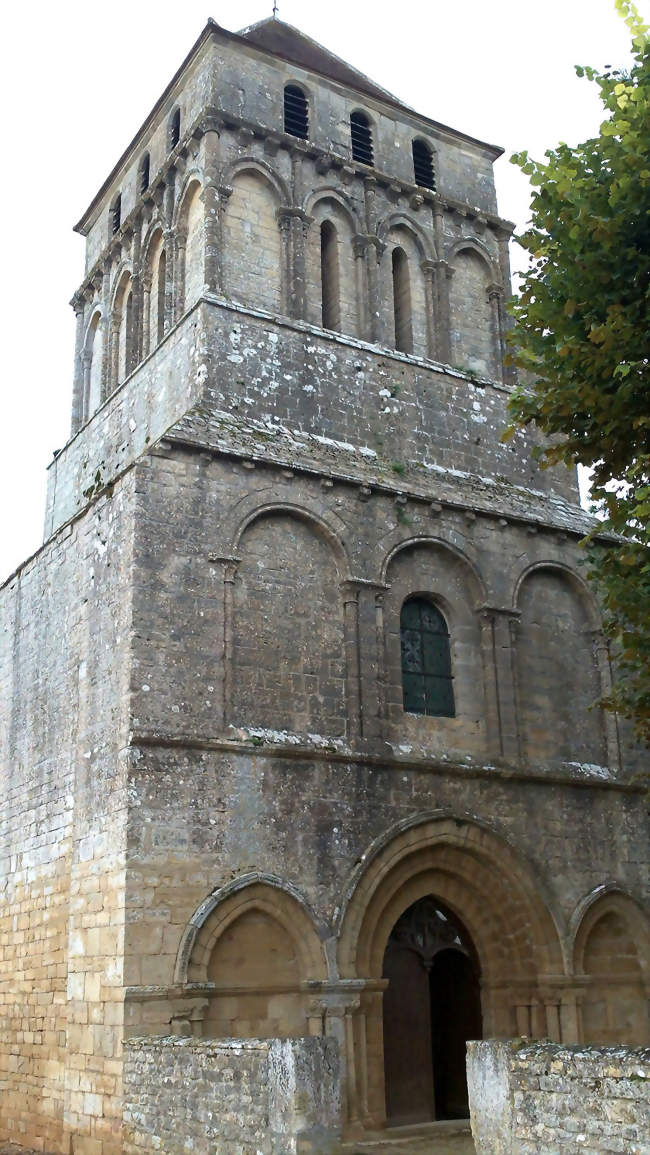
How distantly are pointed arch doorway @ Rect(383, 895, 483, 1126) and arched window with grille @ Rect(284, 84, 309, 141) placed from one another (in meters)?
10.6

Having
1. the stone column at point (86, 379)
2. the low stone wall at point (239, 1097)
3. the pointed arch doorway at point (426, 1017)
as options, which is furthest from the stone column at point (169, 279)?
the low stone wall at point (239, 1097)

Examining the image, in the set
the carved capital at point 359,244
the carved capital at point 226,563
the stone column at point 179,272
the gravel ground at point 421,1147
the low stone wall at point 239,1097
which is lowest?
the gravel ground at point 421,1147

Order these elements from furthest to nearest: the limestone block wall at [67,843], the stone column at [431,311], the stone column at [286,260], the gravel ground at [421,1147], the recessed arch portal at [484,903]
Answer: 1. the stone column at [431,311]
2. the stone column at [286,260]
3. the recessed arch portal at [484,903]
4. the limestone block wall at [67,843]
5. the gravel ground at [421,1147]

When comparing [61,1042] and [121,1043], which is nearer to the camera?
[121,1043]

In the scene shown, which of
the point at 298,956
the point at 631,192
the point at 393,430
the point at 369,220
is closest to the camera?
the point at 631,192

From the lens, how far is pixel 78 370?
1848 centimetres

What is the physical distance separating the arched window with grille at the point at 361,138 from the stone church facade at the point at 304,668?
0.05 meters

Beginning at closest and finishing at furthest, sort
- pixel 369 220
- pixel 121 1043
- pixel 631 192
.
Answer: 1. pixel 631 192
2. pixel 121 1043
3. pixel 369 220

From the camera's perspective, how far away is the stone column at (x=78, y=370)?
59.5ft

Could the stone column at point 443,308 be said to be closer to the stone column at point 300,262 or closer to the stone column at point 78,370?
the stone column at point 300,262

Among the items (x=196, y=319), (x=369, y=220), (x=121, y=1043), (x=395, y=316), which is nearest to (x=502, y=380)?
(x=395, y=316)

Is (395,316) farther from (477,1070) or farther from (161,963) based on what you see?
(477,1070)

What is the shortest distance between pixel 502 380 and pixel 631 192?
7.63m

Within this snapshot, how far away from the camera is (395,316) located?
16.7 meters
